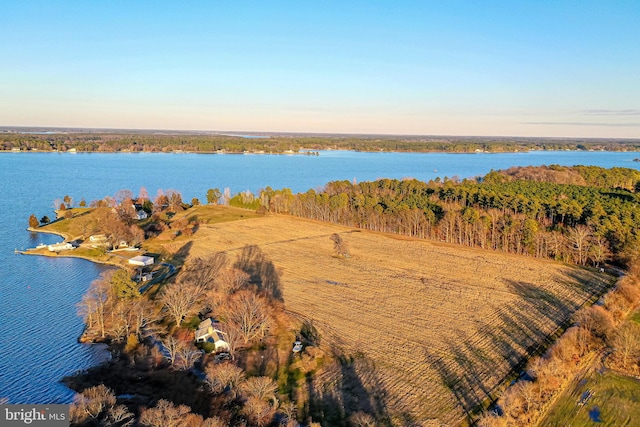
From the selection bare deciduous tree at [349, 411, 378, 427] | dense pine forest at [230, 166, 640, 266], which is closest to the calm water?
bare deciduous tree at [349, 411, 378, 427]

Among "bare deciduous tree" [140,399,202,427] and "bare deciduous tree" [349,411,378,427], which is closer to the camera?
"bare deciduous tree" [140,399,202,427]

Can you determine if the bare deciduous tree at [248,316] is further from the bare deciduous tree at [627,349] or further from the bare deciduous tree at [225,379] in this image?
the bare deciduous tree at [627,349]

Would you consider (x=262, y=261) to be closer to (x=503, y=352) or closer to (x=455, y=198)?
(x=503, y=352)

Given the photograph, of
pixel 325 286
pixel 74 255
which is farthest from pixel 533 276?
pixel 74 255

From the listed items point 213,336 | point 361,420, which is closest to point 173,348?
point 213,336

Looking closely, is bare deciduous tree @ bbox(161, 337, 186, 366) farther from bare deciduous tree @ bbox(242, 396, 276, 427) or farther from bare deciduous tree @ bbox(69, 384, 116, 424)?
bare deciduous tree @ bbox(242, 396, 276, 427)
